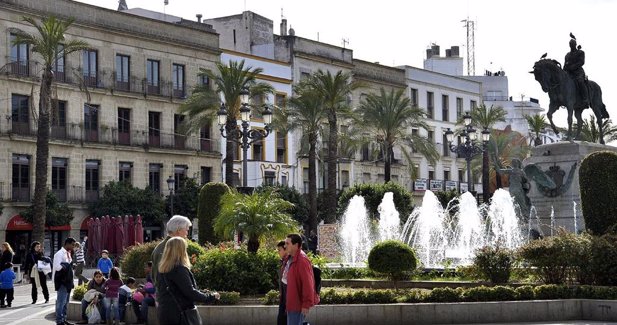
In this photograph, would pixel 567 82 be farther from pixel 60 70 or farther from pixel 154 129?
pixel 154 129

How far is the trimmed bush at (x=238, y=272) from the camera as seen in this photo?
18703 millimetres

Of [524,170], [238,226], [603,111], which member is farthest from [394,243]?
[603,111]

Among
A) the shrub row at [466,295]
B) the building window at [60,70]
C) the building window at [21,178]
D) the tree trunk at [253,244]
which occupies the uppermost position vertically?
the building window at [60,70]

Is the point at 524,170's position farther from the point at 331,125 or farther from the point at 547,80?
the point at 331,125

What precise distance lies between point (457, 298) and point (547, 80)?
1227cm

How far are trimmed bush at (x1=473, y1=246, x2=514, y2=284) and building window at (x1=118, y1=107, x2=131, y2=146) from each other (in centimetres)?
3496

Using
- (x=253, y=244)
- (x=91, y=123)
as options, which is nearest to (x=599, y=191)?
(x=253, y=244)

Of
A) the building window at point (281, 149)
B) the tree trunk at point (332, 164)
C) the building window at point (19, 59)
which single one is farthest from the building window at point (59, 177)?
Answer: the building window at point (281, 149)

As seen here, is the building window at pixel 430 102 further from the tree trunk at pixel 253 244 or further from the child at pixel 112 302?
the child at pixel 112 302

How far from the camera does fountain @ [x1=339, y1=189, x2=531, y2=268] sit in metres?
27.8

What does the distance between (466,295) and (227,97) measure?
2970cm

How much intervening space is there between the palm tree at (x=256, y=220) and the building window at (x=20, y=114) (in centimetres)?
2855

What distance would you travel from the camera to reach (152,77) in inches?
2116

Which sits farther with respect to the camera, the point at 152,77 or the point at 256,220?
the point at 152,77
